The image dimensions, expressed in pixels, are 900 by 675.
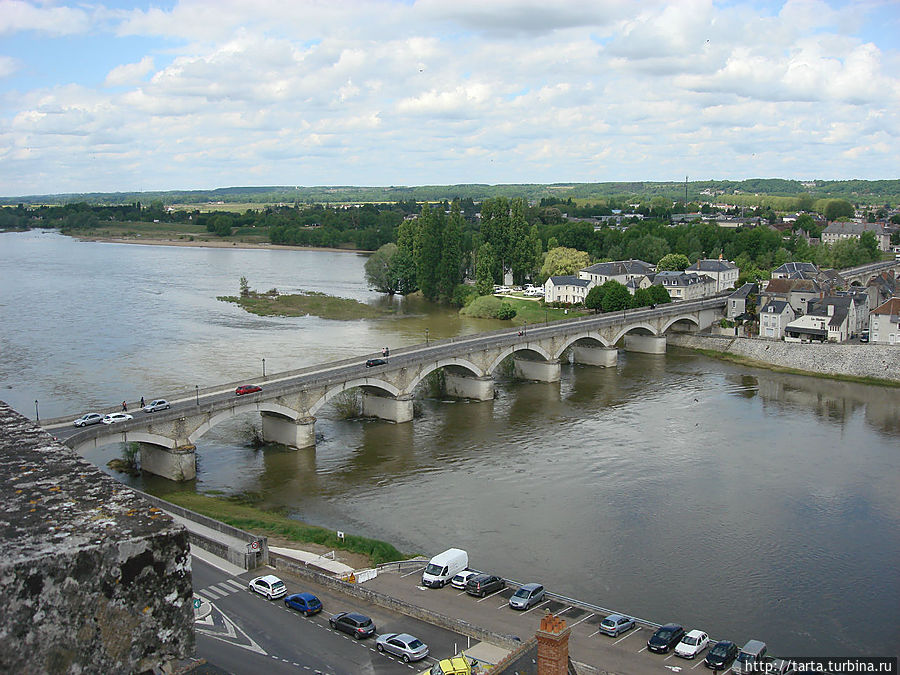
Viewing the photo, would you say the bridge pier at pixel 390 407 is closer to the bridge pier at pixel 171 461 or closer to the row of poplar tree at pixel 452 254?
the bridge pier at pixel 171 461

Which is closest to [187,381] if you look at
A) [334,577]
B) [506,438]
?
[506,438]

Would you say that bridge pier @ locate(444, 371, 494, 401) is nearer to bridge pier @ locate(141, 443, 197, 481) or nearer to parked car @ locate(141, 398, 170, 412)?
bridge pier @ locate(141, 443, 197, 481)

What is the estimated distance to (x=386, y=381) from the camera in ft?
132

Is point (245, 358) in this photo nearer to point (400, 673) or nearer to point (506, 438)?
point (506, 438)

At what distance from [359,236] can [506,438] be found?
99.5 metres

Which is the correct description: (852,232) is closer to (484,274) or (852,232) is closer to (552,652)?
(484,274)

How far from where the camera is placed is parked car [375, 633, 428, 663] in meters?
16.3

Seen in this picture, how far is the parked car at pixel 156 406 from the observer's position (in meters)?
32.2

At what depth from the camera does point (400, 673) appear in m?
15.8

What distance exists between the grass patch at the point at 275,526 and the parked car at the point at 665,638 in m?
8.35

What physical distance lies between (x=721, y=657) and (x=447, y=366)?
29.7 m

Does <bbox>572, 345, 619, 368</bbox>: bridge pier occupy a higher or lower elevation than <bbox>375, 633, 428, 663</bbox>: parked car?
lower

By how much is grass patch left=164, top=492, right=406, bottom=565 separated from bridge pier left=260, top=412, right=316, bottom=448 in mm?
6037

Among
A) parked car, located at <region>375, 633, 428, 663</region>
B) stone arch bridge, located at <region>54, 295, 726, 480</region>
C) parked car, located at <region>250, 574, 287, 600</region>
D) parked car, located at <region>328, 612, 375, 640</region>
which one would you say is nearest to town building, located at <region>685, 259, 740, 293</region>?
stone arch bridge, located at <region>54, 295, 726, 480</region>
